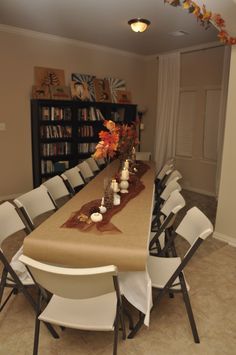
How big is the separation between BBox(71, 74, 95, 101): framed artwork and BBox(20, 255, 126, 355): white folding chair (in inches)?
174

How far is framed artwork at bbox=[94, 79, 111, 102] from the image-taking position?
5867 mm

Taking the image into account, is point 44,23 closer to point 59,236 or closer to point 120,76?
point 120,76

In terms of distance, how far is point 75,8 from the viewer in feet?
12.3

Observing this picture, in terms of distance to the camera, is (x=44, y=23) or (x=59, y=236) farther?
(x=44, y=23)

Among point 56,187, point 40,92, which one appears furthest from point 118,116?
point 56,187

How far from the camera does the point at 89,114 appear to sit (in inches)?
227

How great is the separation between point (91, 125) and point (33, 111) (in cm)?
122

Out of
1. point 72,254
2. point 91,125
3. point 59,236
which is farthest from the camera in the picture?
point 91,125

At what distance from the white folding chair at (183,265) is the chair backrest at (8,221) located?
101 cm

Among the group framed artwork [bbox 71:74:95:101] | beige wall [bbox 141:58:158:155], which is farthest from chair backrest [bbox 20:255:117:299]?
beige wall [bbox 141:58:158:155]

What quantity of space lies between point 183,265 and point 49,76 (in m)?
4.47

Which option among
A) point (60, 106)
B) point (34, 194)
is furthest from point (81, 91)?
point (34, 194)

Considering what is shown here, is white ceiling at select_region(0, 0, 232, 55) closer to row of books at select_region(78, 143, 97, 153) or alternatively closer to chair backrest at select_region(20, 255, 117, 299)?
row of books at select_region(78, 143, 97, 153)

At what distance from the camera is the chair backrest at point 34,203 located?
2.38 meters
